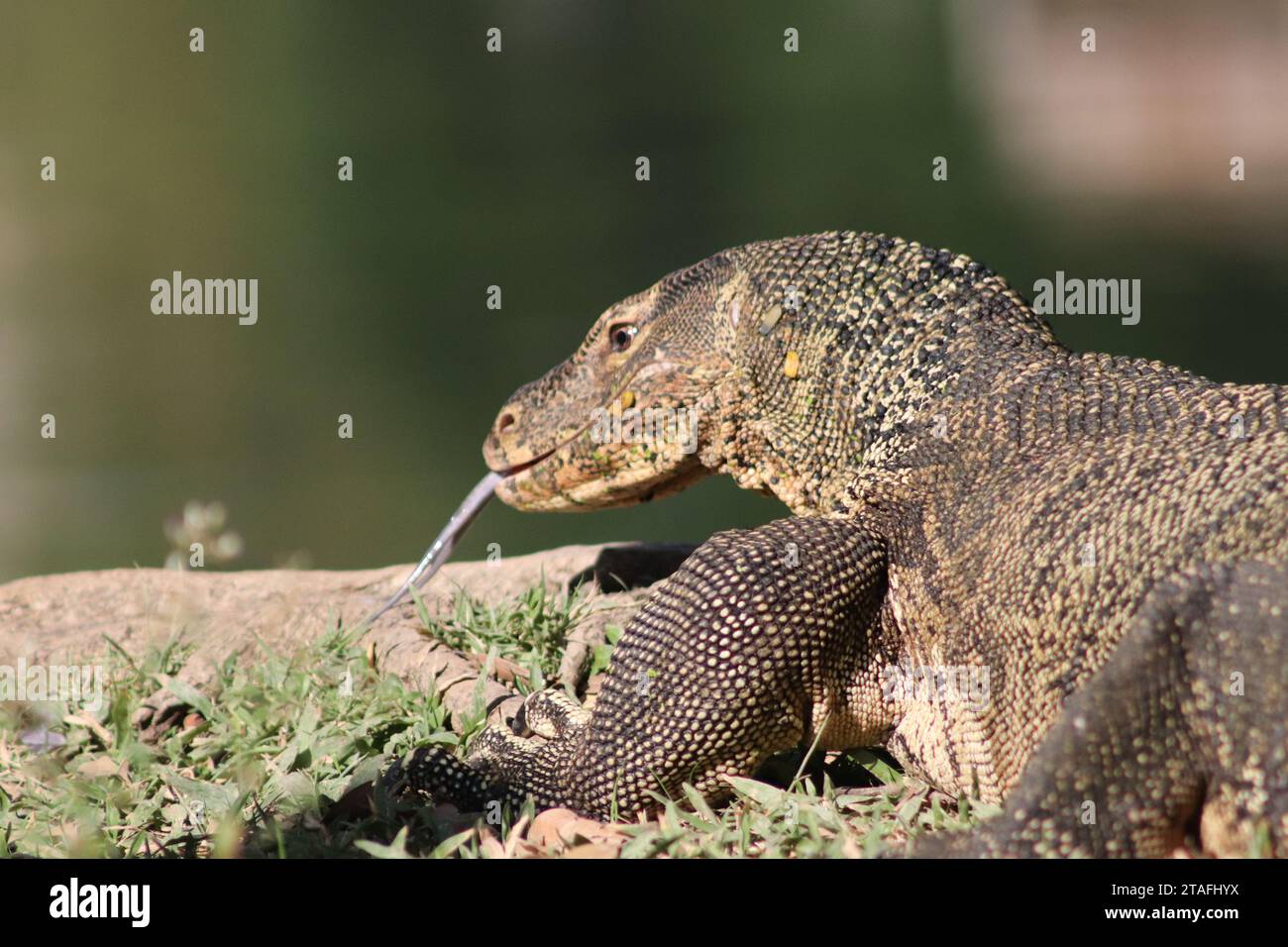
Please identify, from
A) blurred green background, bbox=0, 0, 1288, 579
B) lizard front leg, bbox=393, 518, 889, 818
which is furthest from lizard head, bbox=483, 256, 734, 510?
blurred green background, bbox=0, 0, 1288, 579

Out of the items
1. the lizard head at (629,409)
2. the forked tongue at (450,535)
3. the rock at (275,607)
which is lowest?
the rock at (275,607)

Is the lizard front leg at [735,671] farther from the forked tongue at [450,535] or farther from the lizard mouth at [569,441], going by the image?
the forked tongue at [450,535]

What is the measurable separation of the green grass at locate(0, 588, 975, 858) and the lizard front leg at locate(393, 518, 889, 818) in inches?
5.2

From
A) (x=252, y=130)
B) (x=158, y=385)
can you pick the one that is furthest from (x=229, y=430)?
(x=252, y=130)

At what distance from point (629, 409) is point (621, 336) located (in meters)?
0.32

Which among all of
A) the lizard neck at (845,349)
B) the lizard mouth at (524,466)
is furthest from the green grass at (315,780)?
the lizard neck at (845,349)

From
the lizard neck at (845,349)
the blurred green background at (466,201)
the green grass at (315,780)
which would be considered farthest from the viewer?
the blurred green background at (466,201)

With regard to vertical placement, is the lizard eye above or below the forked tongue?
above

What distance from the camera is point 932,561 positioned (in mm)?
3635

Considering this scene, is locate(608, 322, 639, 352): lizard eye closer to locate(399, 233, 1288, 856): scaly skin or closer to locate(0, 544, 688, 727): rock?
locate(399, 233, 1288, 856): scaly skin

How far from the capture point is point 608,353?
491cm

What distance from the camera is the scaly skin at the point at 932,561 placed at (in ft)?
8.79

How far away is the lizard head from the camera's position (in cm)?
457
